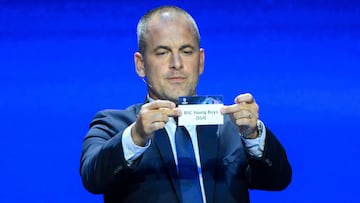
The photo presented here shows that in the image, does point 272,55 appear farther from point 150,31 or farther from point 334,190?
point 150,31

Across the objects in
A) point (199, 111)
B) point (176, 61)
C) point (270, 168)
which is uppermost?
point (176, 61)

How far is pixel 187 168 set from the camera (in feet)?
4.62

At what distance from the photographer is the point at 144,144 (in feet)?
4.21

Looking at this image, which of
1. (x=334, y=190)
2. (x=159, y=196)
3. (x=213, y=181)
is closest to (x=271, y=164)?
(x=213, y=181)

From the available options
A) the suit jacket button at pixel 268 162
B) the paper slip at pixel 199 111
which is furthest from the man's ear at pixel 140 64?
the suit jacket button at pixel 268 162

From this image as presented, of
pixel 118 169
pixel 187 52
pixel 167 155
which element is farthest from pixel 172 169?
pixel 187 52

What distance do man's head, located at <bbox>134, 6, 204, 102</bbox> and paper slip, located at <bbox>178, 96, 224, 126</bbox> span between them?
0.38ft

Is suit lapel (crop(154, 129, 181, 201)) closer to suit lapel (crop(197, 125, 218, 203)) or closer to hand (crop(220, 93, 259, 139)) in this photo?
suit lapel (crop(197, 125, 218, 203))

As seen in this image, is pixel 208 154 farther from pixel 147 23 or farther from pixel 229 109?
pixel 147 23

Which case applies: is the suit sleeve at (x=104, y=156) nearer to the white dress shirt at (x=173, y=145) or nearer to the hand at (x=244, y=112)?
the white dress shirt at (x=173, y=145)

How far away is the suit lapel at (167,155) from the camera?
1.38 m

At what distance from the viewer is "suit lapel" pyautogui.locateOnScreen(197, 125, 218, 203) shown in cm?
140

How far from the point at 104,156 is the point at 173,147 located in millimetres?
174

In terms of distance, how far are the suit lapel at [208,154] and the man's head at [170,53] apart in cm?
9
